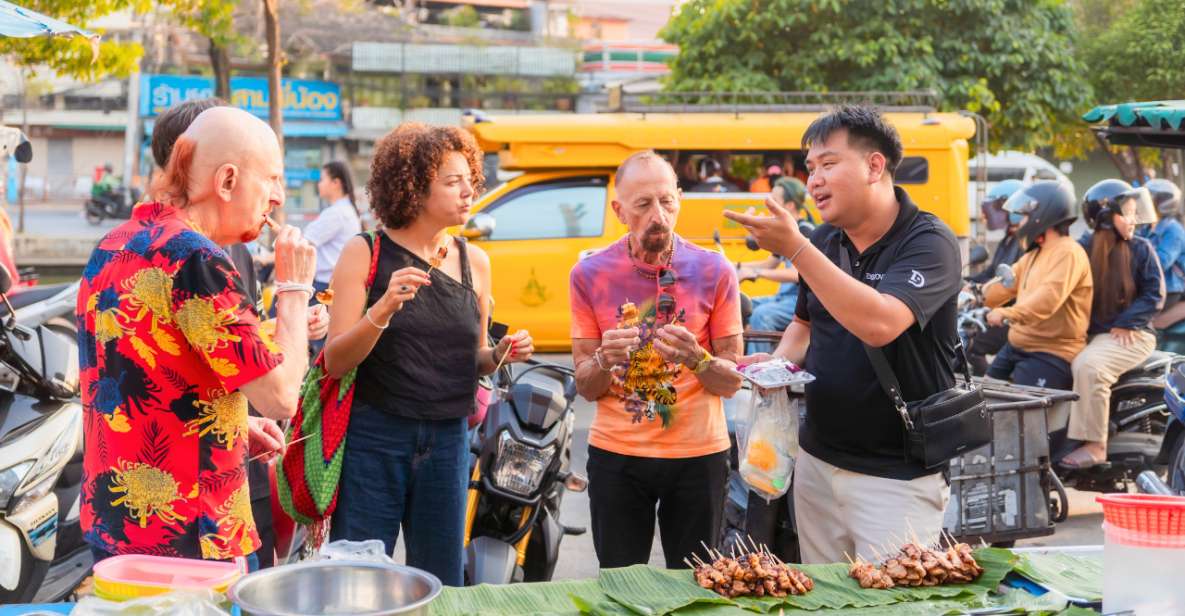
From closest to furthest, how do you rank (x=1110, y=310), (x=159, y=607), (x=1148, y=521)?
1. (x=159, y=607)
2. (x=1148, y=521)
3. (x=1110, y=310)

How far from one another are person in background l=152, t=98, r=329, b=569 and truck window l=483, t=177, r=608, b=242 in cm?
707

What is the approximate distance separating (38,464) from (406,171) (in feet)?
6.42

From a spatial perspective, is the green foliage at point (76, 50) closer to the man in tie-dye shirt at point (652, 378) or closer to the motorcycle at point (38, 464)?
the motorcycle at point (38, 464)

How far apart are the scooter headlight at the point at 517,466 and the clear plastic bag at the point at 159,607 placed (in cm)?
251

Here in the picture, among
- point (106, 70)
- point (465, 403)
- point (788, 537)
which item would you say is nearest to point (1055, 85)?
point (106, 70)

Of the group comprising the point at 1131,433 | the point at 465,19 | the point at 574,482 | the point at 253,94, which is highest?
the point at 465,19

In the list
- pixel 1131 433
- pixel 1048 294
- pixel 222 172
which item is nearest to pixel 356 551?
pixel 222 172

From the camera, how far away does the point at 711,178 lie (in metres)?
13.2

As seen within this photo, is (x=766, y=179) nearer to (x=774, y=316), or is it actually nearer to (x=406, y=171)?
(x=774, y=316)

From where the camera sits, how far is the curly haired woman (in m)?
3.67

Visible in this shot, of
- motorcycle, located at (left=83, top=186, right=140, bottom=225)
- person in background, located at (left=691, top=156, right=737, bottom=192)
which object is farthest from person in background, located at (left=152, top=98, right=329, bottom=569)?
motorcycle, located at (left=83, top=186, right=140, bottom=225)

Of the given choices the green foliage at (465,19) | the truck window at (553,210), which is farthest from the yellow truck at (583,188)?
the green foliage at (465,19)

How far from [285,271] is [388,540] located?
4.11 ft

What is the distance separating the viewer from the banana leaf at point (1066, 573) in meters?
2.83
